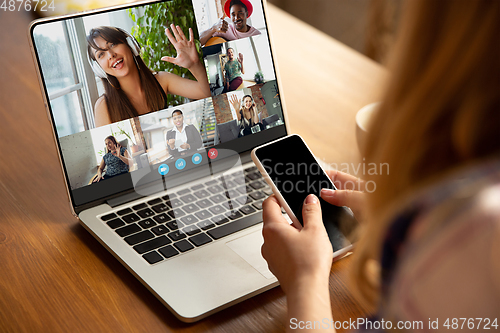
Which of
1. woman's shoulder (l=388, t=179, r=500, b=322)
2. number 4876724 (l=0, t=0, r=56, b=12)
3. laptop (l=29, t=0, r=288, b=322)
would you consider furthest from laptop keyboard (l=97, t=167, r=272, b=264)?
number 4876724 (l=0, t=0, r=56, b=12)

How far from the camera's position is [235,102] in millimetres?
685

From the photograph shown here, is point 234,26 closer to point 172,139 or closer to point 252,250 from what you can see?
point 172,139

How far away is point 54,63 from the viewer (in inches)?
21.9

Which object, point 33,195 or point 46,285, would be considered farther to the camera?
point 33,195

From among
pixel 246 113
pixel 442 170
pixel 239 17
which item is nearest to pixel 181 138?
pixel 246 113

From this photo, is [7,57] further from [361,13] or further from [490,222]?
[361,13]

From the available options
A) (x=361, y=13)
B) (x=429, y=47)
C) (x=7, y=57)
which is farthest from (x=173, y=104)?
(x=361, y=13)

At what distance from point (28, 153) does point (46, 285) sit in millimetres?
324

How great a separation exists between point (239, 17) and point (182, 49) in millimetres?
116

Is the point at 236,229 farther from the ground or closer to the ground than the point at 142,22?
closer to the ground

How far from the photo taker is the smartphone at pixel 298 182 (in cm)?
52

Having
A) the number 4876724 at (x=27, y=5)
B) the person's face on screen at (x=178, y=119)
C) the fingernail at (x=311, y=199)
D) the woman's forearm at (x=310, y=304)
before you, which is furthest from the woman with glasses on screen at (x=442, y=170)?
the number 4876724 at (x=27, y=5)

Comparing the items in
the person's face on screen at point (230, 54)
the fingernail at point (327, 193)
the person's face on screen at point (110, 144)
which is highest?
the person's face on screen at point (230, 54)

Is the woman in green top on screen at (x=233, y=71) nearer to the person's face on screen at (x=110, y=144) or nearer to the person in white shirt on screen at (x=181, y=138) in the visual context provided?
the person in white shirt on screen at (x=181, y=138)
